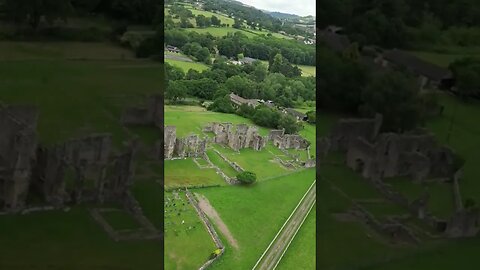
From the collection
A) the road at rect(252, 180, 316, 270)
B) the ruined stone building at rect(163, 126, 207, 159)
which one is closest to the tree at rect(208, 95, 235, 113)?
the ruined stone building at rect(163, 126, 207, 159)

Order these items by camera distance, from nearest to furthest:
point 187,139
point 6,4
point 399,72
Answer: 1. point 6,4
2. point 399,72
3. point 187,139

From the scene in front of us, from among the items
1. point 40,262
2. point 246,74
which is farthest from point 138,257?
point 246,74

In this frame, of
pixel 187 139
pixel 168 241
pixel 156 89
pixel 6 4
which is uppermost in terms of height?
pixel 6 4

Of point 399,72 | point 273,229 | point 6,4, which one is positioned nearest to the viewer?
point 6,4

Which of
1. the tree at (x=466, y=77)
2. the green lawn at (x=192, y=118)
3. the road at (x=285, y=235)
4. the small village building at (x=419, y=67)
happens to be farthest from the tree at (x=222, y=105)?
the tree at (x=466, y=77)

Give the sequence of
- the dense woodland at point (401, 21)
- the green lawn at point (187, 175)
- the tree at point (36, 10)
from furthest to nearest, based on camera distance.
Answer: the green lawn at point (187, 175), the dense woodland at point (401, 21), the tree at point (36, 10)

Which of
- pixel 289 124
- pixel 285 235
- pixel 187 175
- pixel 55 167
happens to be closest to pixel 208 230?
pixel 187 175

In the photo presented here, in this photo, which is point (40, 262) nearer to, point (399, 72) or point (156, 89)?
point (156, 89)

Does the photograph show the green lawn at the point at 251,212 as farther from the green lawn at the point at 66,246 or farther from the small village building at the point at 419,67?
the small village building at the point at 419,67
